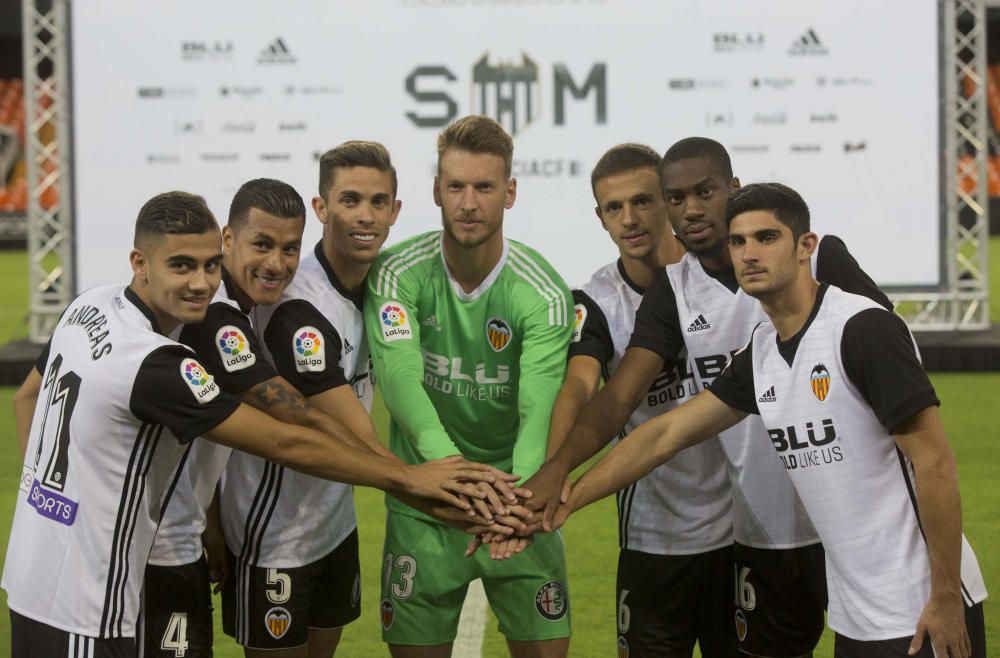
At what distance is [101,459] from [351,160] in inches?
58.5

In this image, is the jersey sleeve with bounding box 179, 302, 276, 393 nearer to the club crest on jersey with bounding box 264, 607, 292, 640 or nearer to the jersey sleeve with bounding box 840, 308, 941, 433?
the club crest on jersey with bounding box 264, 607, 292, 640

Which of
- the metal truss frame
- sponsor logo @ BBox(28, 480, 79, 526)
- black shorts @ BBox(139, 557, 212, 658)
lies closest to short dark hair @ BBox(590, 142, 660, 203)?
black shorts @ BBox(139, 557, 212, 658)

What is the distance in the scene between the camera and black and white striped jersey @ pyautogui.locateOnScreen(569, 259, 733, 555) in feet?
14.9

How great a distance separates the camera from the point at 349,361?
4496mm

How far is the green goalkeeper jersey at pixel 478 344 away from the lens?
4.23 metres

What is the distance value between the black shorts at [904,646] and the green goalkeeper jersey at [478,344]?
3.76ft

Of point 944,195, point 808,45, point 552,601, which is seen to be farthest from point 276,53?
point 552,601

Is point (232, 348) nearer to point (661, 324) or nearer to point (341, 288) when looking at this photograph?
point (341, 288)

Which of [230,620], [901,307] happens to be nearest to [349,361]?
[230,620]

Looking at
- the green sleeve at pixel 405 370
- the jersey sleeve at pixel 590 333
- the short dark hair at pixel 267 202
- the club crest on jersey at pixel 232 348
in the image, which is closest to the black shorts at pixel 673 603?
the jersey sleeve at pixel 590 333

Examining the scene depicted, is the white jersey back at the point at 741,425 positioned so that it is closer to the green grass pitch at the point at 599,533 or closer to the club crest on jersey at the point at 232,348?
the club crest on jersey at the point at 232,348

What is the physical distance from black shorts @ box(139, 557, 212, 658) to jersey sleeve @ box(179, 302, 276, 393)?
628 mm

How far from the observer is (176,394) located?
3.49m

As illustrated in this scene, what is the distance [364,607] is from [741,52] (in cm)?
764
